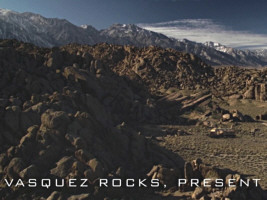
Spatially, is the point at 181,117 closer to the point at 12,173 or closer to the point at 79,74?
the point at 79,74

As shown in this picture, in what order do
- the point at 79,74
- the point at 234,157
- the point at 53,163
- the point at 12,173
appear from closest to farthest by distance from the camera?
the point at 12,173
the point at 53,163
the point at 234,157
the point at 79,74

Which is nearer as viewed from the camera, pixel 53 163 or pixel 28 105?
pixel 53 163

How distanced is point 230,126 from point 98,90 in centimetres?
2269

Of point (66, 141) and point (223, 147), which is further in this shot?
point (223, 147)

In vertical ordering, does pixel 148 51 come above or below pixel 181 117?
above

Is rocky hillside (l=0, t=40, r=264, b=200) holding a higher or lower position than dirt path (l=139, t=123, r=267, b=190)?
higher

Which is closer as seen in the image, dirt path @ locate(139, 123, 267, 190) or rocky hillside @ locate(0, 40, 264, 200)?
rocky hillside @ locate(0, 40, 264, 200)

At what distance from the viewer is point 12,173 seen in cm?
1930

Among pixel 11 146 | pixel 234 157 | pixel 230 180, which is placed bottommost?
pixel 234 157

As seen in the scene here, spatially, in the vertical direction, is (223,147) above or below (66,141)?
below

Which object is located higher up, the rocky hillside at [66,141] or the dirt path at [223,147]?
the rocky hillside at [66,141]

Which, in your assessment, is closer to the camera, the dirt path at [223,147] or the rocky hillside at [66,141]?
the rocky hillside at [66,141]

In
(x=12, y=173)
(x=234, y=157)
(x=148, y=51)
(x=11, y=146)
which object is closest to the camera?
(x=12, y=173)

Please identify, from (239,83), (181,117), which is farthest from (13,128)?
(239,83)
